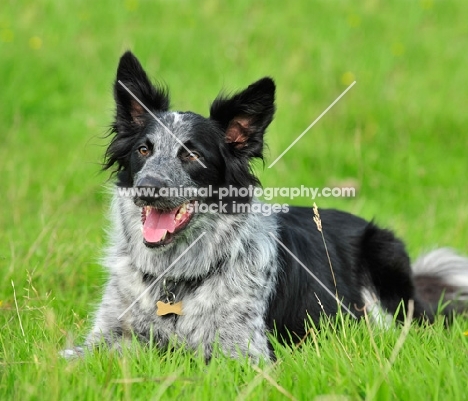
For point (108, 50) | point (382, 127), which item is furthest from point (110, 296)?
point (108, 50)

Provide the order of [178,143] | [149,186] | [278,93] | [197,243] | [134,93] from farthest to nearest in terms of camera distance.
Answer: [278,93] → [134,93] → [197,243] → [178,143] → [149,186]

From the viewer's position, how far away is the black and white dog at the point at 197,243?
4637 mm

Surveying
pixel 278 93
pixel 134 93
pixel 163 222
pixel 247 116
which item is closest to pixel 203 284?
pixel 163 222

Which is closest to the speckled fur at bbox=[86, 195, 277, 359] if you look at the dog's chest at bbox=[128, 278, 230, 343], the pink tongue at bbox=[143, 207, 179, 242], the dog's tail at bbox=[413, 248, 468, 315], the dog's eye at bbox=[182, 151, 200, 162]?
the dog's chest at bbox=[128, 278, 230, 343]

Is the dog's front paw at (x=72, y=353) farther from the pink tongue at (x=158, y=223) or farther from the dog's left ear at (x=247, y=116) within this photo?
the dog's left ear at (x=247, y=116)

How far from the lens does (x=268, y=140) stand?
390 inches

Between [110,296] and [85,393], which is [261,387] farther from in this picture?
[110,296]

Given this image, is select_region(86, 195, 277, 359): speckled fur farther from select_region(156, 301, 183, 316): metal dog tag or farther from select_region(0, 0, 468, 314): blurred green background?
select_region(0, 0, 468, 314): blurred green background

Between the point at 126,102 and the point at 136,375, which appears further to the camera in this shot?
the point at 126,102

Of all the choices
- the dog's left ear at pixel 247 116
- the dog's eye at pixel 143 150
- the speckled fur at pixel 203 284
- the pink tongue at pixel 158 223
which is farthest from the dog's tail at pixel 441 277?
the dog's eye at pixel 143 150

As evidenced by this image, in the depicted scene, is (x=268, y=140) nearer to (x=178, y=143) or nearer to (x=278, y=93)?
(x=278, y=93)

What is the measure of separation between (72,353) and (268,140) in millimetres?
6173

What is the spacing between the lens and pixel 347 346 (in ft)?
13.1

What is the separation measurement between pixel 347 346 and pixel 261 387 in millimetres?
765
